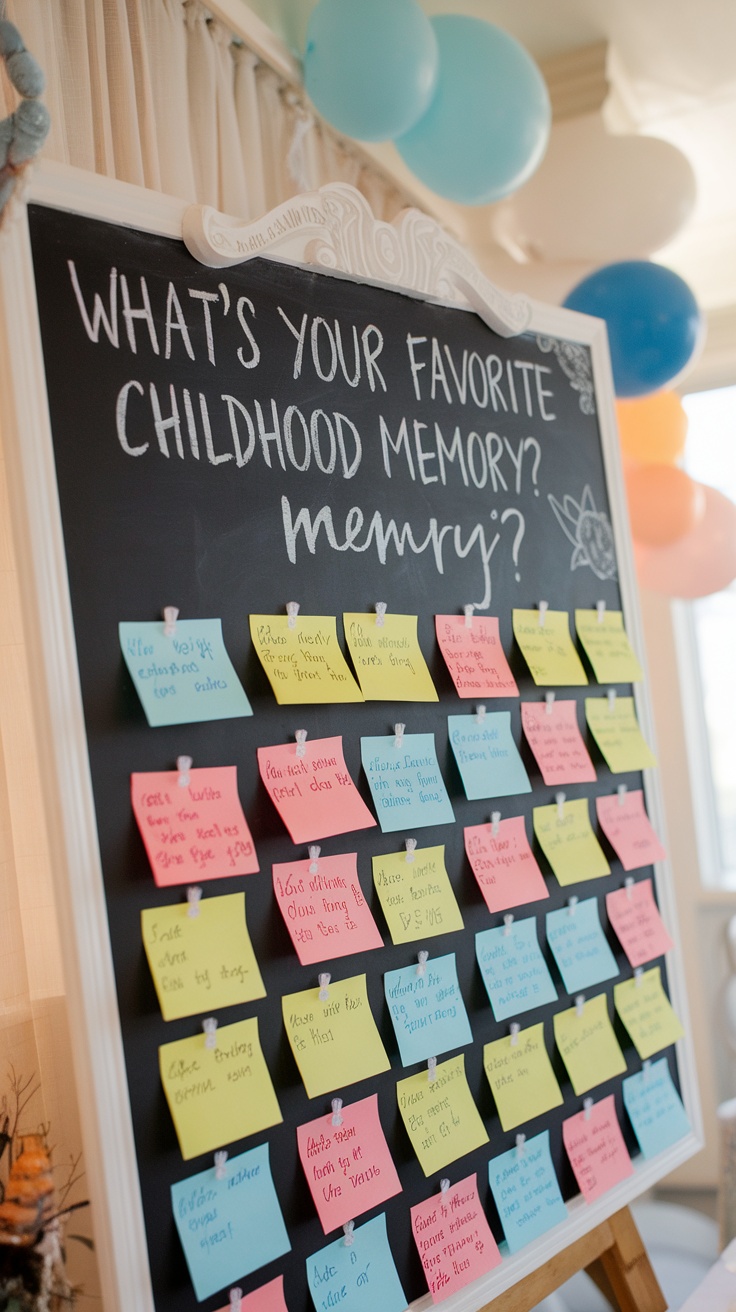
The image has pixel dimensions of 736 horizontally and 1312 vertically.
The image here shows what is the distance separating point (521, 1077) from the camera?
1283 mm

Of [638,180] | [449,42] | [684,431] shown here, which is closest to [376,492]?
[449,42]

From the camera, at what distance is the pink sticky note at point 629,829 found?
1489mm

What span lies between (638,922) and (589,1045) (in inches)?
8.0

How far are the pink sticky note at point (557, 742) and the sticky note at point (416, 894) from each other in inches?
9.3

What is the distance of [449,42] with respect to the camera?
5.35ft

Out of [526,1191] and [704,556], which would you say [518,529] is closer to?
[526,1191]

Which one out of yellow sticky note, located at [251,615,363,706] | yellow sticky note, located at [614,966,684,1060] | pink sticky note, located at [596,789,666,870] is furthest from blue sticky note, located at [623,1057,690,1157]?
yellow sticky note, located at [251,615,363,706]

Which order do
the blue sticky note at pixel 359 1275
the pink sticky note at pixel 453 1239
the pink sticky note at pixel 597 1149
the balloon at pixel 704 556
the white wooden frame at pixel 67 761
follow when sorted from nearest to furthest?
1. the white wooden frame at pixel 67 761
2. the blue sticky note at pixel 359 1275
3. the pink sticky note at pixel 453 1239
4. the pink sticky note at pixel 597 1149
5. the balloon at pixel 704 556

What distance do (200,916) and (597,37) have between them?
6.70 feet

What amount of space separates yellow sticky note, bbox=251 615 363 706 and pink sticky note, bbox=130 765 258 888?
0.35 ft

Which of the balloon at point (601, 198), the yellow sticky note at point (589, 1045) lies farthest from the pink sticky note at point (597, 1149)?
the balloon at point (601, 198)

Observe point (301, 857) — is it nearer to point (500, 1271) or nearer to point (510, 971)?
point (510, 971)

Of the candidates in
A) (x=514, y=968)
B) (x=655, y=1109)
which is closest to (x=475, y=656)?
(x=514, y=968)

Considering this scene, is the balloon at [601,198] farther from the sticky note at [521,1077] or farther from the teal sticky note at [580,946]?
the sticky note at [521,1077]
